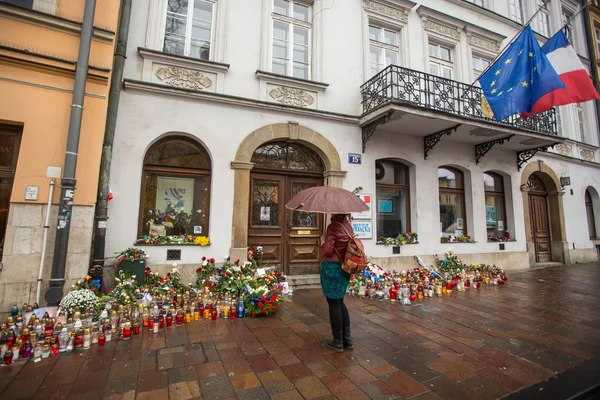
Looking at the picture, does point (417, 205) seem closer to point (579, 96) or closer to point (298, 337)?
point (579, 96)

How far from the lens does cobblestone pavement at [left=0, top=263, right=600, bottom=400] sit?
8.30 ft

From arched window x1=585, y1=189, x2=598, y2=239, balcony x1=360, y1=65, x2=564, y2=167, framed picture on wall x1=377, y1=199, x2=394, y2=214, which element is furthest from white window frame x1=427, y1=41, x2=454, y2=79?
arched window x1=585, y1=189, x2=598, y2=239

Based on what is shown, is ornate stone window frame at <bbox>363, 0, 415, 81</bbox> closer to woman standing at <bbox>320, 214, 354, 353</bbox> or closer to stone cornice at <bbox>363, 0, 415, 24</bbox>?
stone cornice at <bbox>363, 0, 415, 24</bbox>

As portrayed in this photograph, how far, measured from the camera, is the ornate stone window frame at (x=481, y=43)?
30.6ft

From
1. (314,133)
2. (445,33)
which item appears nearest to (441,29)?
(445,33)

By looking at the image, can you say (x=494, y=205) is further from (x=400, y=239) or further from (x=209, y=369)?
(x=209, y=369)

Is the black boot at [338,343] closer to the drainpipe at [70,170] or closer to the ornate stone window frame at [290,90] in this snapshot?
the drainpipe at [70,170]

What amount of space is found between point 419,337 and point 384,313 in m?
1.00

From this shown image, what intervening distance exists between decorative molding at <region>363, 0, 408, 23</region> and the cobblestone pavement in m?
7.90

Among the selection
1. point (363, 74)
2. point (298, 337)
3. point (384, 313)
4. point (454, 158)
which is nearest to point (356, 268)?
point (298, 337)

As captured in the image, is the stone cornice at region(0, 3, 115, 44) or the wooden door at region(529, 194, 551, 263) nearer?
the stone cornice at region(0, 3, 115, 44)

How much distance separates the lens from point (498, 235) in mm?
9469

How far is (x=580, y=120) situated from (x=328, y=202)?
15.3 meters

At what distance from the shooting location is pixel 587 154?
39.2 ft
